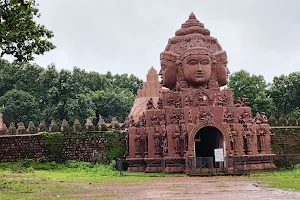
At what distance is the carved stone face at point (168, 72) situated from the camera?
1178 inches

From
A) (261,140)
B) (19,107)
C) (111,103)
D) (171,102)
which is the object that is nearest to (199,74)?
(171,102)

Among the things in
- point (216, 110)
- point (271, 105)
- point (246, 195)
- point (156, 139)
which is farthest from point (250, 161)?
point (271, 105)

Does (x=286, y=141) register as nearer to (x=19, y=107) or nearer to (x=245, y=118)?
(x=245, y=118)

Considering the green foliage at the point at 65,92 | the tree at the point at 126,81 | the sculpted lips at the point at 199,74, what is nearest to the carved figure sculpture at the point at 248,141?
the sculpted lips at the point at 199,74

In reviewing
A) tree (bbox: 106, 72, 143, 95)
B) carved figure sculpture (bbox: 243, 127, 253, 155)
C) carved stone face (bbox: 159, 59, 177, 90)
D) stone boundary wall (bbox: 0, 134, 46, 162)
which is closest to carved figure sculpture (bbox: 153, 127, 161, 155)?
carved stone face (bbox: 159, 59, 177, 90)

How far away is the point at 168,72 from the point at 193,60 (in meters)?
2.24

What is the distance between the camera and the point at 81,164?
31844 millimetres

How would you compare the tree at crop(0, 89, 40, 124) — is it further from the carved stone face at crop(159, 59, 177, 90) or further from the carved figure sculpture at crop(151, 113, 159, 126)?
the carved figure sculpture at crop(151, 113, 159, 126)

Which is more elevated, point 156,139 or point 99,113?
point 99,113

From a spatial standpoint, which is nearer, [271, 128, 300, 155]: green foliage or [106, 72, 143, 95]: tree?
[271, 128, 300, 155]: green foliage

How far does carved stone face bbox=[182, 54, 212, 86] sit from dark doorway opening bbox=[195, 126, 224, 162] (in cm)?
323

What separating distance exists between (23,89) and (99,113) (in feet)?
38.9

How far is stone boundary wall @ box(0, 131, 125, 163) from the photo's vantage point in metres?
33.1

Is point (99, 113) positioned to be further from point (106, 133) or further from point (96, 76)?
point (106, 133)
